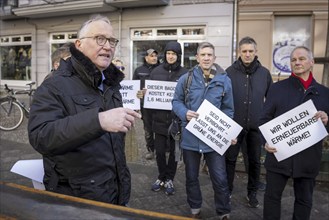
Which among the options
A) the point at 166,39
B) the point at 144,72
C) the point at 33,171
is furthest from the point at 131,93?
the point at 166,39

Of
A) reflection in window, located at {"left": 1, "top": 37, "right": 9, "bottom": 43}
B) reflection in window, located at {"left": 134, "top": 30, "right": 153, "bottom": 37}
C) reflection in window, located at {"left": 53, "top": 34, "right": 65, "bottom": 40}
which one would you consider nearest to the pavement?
reflection in window, located at {"left": 134, "top": 30, "right": 153, "bottom": 37}

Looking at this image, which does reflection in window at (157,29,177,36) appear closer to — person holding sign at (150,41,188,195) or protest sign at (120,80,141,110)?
protest sign at (120,80,141,110)

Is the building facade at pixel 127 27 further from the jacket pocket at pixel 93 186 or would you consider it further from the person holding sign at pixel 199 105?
the jacket pocket at pixel 93 186

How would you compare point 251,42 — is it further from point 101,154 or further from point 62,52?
point 101,154

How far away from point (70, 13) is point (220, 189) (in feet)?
41.2

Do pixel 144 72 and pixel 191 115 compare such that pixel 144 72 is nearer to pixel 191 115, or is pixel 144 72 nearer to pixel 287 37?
pixel 191 115

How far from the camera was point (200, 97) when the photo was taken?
3713mm

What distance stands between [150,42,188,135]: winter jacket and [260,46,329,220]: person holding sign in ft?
5.58

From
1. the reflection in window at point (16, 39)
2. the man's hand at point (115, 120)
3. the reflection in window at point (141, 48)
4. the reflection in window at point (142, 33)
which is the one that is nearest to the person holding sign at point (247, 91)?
the man's hand at point (115, 120)

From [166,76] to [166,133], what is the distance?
2.63 feet

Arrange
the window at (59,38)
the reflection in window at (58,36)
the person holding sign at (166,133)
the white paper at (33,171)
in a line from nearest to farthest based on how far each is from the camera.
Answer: the white paper at (33,171)
the person holding sign at (166,133)
the window at (59,38)
the reflection in window at (58,36)

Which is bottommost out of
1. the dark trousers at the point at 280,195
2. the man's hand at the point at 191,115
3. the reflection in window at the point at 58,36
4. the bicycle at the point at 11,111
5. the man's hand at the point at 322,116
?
the dark trousers at the point at 280,195

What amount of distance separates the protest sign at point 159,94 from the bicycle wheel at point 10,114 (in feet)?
16.3

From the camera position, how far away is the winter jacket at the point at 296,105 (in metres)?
3.12
